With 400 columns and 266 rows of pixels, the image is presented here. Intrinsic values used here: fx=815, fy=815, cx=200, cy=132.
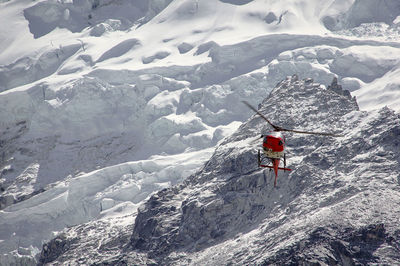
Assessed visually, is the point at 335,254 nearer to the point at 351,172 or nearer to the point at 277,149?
the point at 351,172

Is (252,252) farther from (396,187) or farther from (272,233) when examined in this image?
(396,187)

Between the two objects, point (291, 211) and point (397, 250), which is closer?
point (397, 250)

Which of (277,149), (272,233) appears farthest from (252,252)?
(277,149)

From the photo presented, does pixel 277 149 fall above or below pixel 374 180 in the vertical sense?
above

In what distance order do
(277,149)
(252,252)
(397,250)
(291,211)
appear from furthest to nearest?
(291,211) → (252,252) → (397,250) → (277,149)

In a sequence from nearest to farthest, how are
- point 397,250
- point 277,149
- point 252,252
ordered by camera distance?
point 277,149, point 397,250, point 252,252

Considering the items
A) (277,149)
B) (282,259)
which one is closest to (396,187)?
(282,259)

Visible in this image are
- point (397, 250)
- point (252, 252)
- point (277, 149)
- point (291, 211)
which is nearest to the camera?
point (277, 149)

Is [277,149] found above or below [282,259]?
above

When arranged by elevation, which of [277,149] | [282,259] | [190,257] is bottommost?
[190,257]
